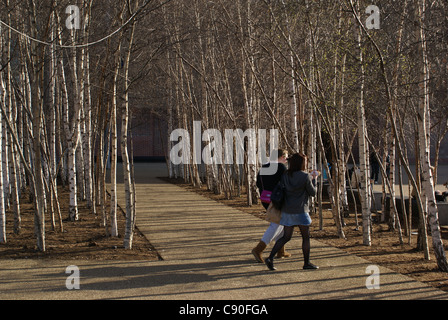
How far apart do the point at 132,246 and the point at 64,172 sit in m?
16.1

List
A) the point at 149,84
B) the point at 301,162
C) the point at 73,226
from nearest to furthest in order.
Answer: the point at 301,162 → the point at 73,226 → the point at 149,84

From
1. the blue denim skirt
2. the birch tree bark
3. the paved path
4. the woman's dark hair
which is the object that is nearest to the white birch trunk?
the paved path

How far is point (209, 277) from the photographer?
23.7 feet

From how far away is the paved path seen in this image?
6.37m

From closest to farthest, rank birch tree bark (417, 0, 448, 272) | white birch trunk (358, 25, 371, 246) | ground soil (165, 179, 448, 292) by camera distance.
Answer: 1. ground soil (165, 179, 448, 292)
2. birch tree bark (417, 0, 448, 272)
3. white birch trunk (358, 25, 371, 246)

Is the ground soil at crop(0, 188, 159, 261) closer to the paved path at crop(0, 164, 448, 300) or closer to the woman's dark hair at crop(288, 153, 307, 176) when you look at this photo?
the paved path at crop(0, 164, 448, 300)

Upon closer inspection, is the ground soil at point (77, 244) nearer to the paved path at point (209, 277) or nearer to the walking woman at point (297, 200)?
the paved path at point (209, 277)

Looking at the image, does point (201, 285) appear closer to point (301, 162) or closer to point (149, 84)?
point (301, 162)

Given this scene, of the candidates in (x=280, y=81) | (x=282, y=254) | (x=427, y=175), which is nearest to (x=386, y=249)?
(x=427, y=175)

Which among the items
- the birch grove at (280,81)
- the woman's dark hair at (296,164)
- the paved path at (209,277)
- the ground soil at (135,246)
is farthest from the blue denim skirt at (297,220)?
the birch grove at (280,81)

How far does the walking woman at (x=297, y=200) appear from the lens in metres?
7.30

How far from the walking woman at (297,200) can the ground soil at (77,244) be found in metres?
2.27
